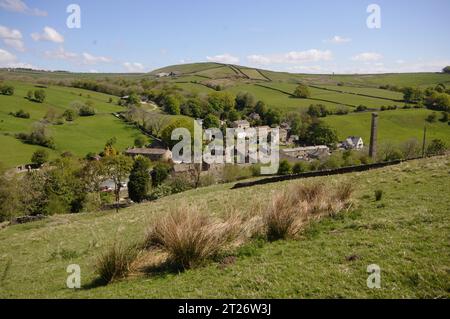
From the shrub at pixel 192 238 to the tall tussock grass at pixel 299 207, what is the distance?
1124 millimetres

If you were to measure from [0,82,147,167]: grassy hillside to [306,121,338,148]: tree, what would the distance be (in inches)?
1919

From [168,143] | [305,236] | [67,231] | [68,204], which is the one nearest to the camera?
[305,236]

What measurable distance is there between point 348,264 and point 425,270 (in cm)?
132

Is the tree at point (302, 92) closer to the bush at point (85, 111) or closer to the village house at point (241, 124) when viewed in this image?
the village house at point (241, 124)

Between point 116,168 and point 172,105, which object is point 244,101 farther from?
point 116,168

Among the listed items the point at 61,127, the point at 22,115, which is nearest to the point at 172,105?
the point at 61,127

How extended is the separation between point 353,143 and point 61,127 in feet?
240

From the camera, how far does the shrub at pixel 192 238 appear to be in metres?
7.75

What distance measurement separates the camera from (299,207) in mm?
10242

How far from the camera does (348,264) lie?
695 centimetres

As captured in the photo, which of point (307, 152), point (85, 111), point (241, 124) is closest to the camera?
point (307, 152)

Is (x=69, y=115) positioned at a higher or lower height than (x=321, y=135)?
higher
